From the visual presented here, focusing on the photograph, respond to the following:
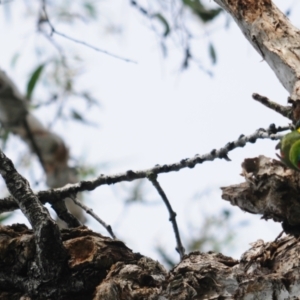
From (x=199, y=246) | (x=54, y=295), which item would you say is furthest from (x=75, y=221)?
(x=199, y=246)

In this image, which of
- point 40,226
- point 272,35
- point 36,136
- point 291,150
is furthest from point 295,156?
point 36,136

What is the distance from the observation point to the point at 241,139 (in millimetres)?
1502

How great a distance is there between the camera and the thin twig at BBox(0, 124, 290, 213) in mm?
1450

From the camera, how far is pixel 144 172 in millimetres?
Result: 1607

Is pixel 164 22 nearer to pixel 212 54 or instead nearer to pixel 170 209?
pixel 212 54

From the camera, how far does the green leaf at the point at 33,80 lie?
3.46 meters

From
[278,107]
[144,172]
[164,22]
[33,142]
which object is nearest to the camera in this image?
[278,107]

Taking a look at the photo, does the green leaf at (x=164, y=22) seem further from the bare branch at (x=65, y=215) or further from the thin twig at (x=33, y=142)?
the bare branch at (x=65, y=215)

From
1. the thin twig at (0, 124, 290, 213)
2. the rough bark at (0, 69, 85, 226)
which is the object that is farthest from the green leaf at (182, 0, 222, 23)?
the thin twig at (0, 124, 290, 213)

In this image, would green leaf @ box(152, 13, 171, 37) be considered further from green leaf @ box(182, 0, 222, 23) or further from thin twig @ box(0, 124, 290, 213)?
thin twig @ box(0, 124, 290, 213)

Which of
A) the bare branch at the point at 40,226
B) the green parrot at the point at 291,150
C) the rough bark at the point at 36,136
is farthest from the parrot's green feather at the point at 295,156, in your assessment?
the rough bark at the point at 36,136

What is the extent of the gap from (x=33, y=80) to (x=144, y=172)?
2.05 m

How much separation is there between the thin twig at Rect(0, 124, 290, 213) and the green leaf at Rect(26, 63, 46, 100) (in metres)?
1.97

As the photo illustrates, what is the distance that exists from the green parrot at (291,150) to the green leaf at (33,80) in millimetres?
2323
